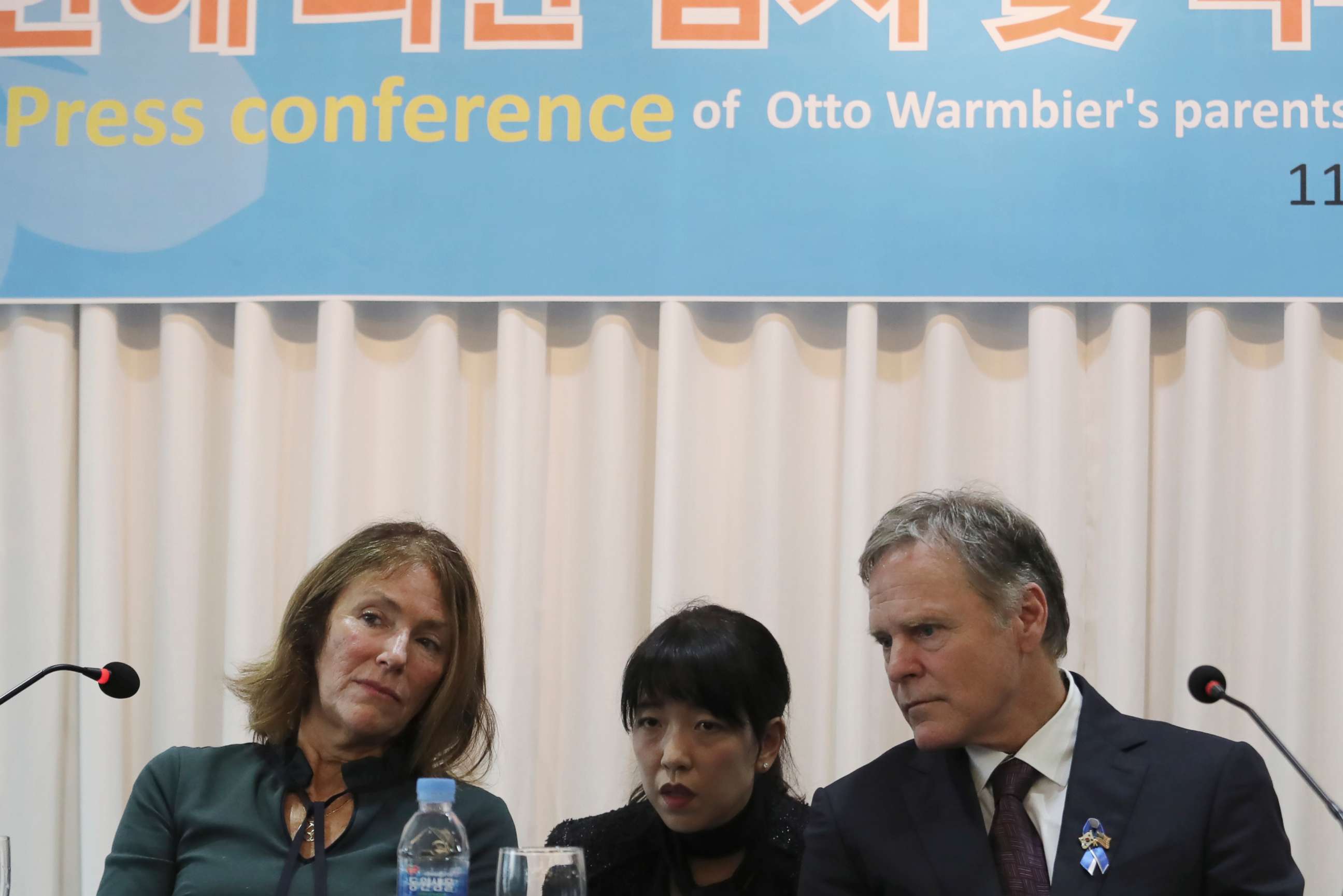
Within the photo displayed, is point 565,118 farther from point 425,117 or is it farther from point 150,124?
point 150,124

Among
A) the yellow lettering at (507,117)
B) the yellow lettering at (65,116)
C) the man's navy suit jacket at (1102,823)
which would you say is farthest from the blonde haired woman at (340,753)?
the yellow lettering at (65,116)

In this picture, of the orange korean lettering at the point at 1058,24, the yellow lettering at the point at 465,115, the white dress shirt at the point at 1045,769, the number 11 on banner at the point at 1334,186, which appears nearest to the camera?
the white dress shirt at the point at 1045,769

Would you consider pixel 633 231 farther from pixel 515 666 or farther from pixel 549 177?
pixel 515 666

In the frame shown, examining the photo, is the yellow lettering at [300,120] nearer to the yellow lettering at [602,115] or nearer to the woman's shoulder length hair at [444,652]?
the yellow lettering at [602,115]

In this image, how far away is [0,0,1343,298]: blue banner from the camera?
2906 millimetres

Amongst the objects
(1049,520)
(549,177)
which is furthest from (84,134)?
(1049,520)

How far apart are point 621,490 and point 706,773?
1.00 meters

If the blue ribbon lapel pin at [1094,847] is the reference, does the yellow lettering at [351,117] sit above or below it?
above

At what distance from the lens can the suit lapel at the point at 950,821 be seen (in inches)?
70.5

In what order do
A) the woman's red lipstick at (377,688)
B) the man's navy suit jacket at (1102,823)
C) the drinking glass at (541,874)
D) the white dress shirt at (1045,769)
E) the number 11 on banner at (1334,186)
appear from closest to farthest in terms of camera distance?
the drinking glass at (541,874), the man's navy suit jacket at (1102,823), the white dress shirt at (1045,769), the woman's red lipstick at (377,688), the number 11 on banner at (1334,186)

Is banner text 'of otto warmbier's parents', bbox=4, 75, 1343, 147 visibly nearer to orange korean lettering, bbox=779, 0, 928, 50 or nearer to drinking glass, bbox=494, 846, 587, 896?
orange korean lettering, bbox=779, 0, 928, 50

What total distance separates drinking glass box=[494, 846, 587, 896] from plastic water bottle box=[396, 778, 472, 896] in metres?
0.10

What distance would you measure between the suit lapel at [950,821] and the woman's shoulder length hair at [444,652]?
0.69 m

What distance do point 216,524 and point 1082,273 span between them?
76.8 inches
